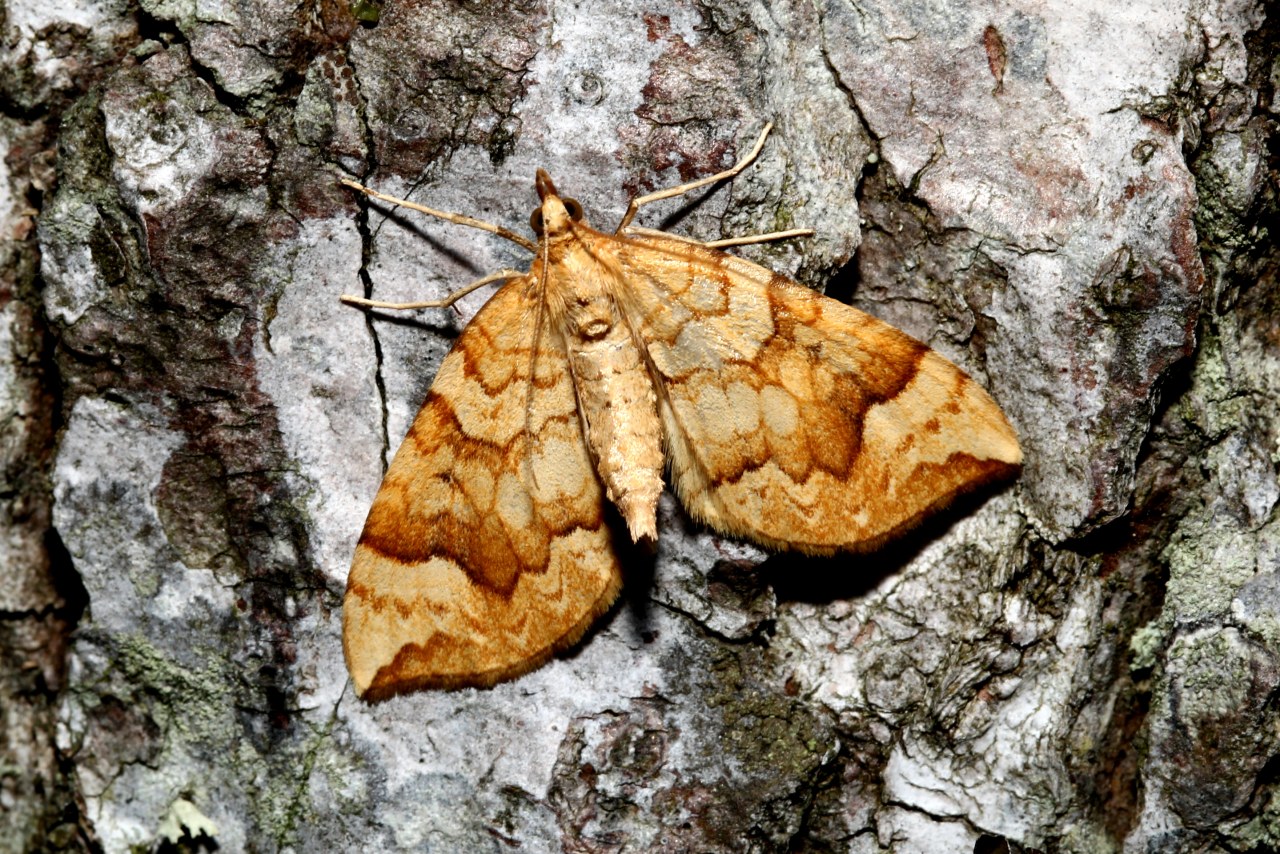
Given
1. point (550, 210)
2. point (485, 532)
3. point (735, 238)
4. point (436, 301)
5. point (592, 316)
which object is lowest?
point (485, 532)

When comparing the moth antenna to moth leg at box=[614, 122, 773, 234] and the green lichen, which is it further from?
the green lichen

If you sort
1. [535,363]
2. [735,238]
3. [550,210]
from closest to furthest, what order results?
[550,210] → [735,238] → [535,363]

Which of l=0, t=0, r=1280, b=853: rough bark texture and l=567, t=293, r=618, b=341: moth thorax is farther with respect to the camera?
l=567, t=293, r=618, b=341: moth thorax

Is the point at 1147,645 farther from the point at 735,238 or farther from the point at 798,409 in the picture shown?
the point at 735,238

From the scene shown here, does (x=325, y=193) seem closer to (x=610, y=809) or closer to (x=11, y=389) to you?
Answer: (x=11, y=389)

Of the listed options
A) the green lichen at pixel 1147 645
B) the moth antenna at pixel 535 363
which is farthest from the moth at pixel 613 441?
the green lichen at pixel 1147 645

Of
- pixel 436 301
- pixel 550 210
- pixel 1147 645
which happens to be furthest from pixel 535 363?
pixel 1147 645

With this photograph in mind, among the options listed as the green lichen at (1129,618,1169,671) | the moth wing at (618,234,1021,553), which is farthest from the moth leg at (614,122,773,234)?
the green lichen at (1129,618,1169,671)
